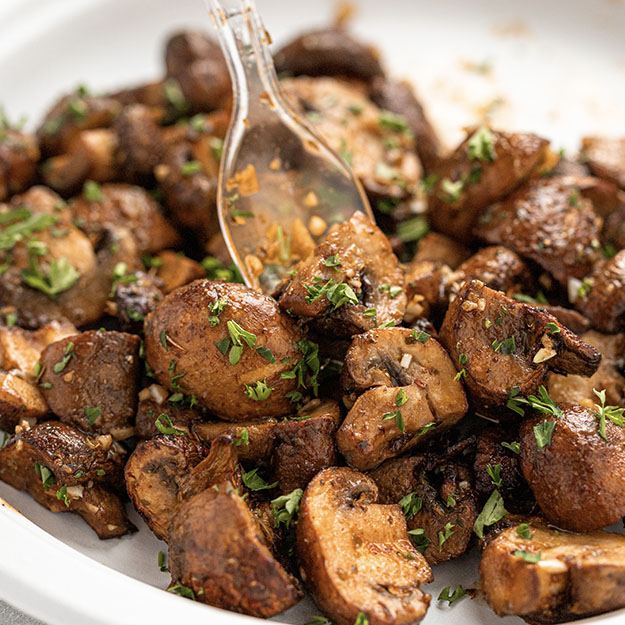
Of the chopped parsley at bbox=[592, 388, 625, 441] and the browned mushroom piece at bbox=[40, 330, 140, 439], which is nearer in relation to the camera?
the chopped parsley at bbox=[592, 388, 625, 441]

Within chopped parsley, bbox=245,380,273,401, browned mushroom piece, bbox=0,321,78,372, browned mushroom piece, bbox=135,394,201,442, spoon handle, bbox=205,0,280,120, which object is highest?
spoon handle, bbox=205,0,280,120

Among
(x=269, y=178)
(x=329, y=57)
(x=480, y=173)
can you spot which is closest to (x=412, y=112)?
(x=329, y=57)

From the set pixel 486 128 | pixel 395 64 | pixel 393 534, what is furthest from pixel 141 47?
pixel 393 534

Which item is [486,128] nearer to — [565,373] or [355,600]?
[565,373]

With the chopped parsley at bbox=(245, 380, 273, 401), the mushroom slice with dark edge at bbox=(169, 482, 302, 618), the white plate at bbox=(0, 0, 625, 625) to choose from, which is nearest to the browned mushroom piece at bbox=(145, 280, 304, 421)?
the chopped parsley at bbox=(245, 380, 273, 401)

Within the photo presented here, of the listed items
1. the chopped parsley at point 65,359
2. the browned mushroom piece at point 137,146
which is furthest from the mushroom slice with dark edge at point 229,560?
the browned mushroom piece at point 137,146

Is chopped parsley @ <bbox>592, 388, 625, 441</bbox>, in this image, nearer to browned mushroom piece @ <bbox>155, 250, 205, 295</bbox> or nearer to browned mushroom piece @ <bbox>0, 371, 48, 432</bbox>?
browned mushroom piece @ <bbox>155, 250, 205, 295</bbox>
